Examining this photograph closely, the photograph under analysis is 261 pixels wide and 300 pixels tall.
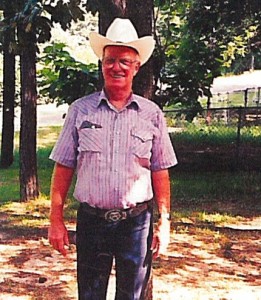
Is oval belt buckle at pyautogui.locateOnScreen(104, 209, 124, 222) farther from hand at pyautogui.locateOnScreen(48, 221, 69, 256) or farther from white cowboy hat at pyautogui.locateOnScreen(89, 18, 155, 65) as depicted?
white cowboy hat at pyautogui.locateOnScreen(89, 18, 155, 65)

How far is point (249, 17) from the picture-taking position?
29.9 ft

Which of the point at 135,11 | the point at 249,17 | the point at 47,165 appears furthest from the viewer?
the point at 47,165

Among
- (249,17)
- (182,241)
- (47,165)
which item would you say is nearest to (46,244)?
(182,241)

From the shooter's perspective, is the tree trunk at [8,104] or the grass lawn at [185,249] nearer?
the grass lawn at [185,249]

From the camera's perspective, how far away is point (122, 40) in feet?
7.97

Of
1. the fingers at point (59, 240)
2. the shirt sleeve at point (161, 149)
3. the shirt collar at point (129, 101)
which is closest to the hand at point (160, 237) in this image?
the shirt sleeve at point (161, 149)

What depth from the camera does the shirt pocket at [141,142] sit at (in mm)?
2443

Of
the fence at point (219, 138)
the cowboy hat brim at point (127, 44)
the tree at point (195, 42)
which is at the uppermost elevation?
the tree at point (195, 42)

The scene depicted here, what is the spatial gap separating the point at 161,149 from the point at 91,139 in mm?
328

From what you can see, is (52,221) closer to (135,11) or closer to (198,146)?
(135,11)

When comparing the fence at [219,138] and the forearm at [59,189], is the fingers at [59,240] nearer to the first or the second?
the forearm at [59,189]

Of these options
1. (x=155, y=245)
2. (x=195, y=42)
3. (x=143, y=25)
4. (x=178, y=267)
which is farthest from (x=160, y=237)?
(x=195, y=42)

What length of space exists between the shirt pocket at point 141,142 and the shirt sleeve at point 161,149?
0.06 m

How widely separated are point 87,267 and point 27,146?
18.1 feet
